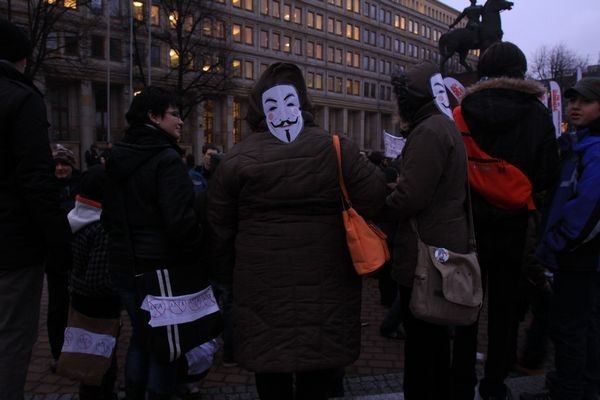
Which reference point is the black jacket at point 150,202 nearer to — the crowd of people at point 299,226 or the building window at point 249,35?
the crowd of people at point 299,226

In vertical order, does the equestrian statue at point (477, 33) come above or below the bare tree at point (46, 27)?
below

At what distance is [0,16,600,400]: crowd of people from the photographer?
7.67ft

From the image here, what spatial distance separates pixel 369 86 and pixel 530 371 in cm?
7317

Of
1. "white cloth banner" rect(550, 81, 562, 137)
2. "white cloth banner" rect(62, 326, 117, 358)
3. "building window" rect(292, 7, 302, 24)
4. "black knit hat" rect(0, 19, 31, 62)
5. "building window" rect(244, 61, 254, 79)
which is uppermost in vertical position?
"building window" rect(292, 7, 302, 24)

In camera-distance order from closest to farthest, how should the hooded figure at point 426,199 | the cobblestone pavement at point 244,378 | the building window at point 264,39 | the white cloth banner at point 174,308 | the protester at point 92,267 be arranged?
1. the hooded figure at point 426,199
2. the white cloth banner at point 174,308
3. the protester at point 92,267
4. the cobblestone pavement at point 244,378
5. the building window at point 264,39

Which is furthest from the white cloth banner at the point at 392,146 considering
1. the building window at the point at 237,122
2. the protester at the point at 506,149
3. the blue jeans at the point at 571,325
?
the building window at the point at 237,122

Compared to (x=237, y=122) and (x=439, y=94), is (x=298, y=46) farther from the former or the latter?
(x=439, y=94)

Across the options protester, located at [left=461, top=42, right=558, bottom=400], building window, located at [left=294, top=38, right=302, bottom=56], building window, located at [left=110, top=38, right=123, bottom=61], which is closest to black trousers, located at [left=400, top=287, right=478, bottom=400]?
protester, located at [left=461, top=42, right=558, bottom=400]

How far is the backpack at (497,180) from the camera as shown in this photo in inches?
117

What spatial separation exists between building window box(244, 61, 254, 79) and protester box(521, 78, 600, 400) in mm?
55873

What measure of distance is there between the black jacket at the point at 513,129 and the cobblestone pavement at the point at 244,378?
1722 mm

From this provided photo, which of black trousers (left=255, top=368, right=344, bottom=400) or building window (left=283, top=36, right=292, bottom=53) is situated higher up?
building window (left=283, top=36, right=292, bottom=53)

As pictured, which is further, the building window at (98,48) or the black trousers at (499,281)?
the building window at (98,48)

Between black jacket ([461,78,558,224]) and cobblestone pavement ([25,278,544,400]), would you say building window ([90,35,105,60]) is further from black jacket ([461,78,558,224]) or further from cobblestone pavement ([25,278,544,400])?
black jacket ([461,78,558,224])
